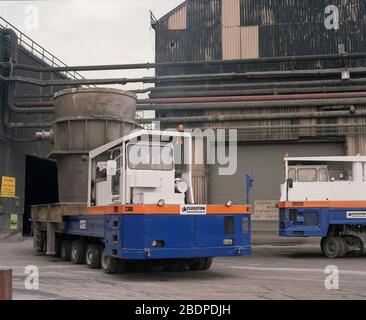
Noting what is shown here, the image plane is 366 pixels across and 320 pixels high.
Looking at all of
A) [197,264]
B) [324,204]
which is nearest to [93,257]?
[197,264]

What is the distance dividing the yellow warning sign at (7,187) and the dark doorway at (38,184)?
681mm

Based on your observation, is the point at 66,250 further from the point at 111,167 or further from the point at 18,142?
the point at 18,142

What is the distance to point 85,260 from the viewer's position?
1372 cm

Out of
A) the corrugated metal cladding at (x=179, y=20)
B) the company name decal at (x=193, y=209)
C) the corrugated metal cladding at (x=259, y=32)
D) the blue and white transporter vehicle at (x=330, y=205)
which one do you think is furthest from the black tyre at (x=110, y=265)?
the corrugated metal cladding at (x=179, y=20)

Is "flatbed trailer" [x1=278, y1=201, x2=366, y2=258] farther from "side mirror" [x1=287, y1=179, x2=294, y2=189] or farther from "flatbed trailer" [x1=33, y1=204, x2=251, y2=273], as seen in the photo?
"flatbed trailer" [x1=33, y1=204, x2=251, y2=273]

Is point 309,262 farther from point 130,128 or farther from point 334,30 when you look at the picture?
point 334,30

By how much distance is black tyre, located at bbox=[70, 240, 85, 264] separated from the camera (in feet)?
44.8

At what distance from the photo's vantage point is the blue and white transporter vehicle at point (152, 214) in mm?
10359

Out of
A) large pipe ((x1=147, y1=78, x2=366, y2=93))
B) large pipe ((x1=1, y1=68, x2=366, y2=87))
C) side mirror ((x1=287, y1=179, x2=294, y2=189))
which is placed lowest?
side mirror ((x1=287, y1=179, x2=294, y2=189))

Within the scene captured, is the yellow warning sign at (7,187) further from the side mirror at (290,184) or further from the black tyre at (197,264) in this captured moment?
the side mirror at (290,184)

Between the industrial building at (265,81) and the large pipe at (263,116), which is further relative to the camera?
the industrial building at (265,81)

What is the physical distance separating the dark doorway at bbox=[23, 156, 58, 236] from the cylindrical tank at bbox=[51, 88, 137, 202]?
5.93m

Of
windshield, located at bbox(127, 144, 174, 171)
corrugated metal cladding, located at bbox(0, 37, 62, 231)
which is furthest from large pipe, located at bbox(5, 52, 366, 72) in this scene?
windshield, located at bbox(127, 144, 174, 171)

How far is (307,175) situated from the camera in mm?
16203
